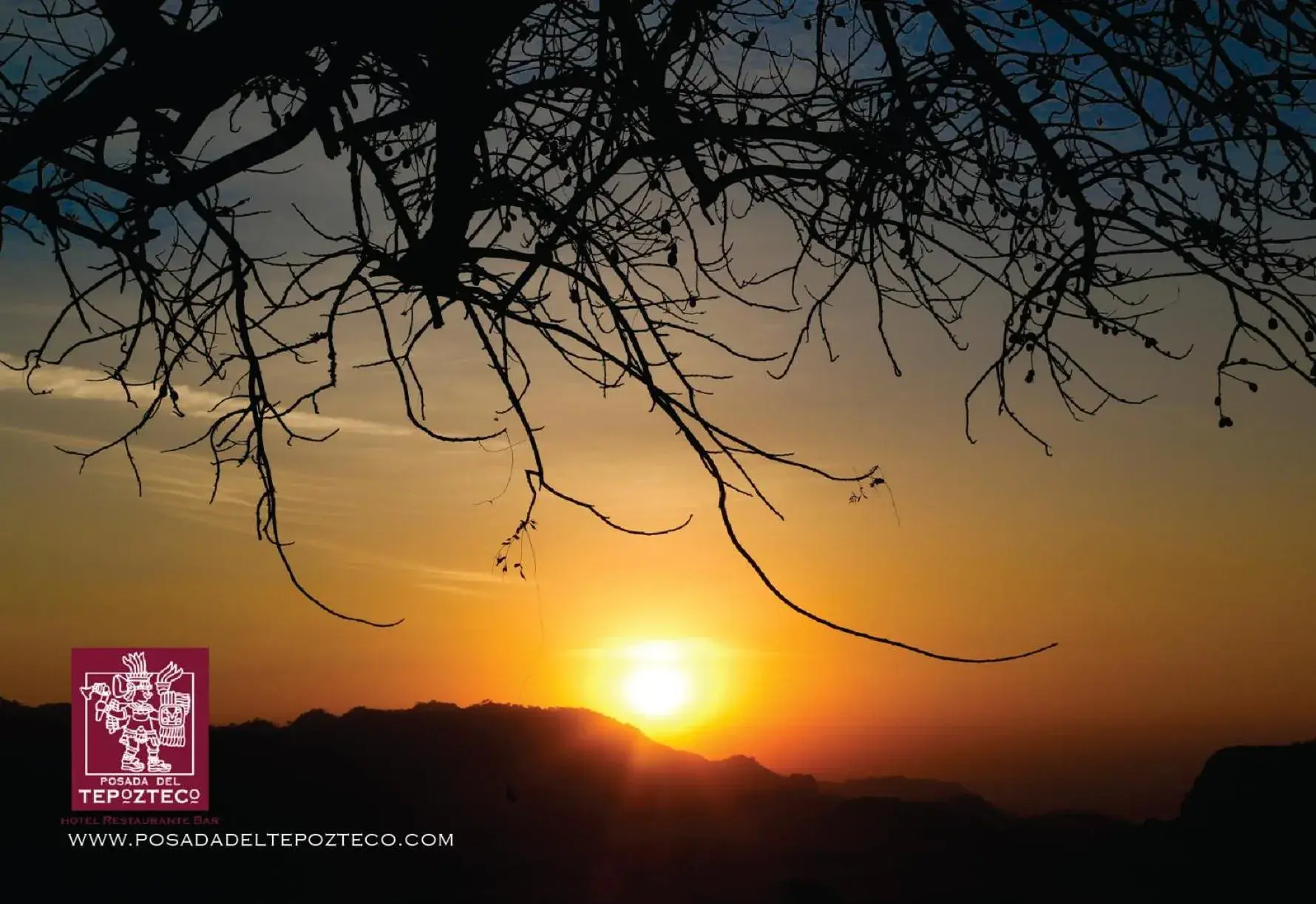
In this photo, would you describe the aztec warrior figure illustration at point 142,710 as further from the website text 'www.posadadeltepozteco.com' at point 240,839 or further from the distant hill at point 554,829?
the distant hill at point 554,829

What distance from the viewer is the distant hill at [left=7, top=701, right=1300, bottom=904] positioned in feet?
50.3

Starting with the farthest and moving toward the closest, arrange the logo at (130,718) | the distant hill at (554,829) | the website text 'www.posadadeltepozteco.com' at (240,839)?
the distant hill at (554,829) < the website text 'www.posadadeltepozteco.com' at (240,839) < the logo at (130,718)

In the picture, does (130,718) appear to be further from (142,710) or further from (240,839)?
(240,839)

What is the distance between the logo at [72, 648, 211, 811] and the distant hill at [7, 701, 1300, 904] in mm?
7488

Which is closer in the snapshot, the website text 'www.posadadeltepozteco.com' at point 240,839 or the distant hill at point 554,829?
the website text 'www.posadadeltepozteco.com' at point 240,839

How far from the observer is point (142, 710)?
8.66 metres

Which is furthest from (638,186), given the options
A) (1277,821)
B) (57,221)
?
(1277,821)

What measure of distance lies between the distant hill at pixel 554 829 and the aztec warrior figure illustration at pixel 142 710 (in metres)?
7.62

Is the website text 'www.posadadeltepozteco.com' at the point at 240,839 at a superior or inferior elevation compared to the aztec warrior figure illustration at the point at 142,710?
inferior

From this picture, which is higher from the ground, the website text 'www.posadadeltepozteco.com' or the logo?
the logo

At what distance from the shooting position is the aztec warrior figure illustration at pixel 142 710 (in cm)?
856

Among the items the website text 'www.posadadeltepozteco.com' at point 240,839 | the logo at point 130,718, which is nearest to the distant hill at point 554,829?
the website text 'www.posadadeltepozteco.com' at point 240,839

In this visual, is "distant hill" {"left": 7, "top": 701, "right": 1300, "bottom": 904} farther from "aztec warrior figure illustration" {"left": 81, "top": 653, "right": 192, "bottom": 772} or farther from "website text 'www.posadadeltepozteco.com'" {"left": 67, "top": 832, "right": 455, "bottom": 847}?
"aztec warrior figure illustration" {"left": 81, "top": 653, "right": 192, "bottom": 772}

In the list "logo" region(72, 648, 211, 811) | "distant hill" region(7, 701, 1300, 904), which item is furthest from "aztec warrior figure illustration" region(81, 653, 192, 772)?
"distant hill" region(7, 701, 1300, 904)
